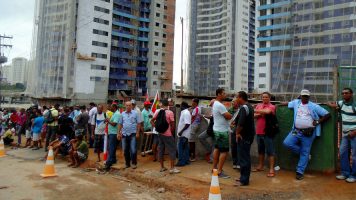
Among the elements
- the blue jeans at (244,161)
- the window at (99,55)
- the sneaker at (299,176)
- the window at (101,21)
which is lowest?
the sneaker at (299,176)

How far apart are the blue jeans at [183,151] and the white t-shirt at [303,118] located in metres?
3.07

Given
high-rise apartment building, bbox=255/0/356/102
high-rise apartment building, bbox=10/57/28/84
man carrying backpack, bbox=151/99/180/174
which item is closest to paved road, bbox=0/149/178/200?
man carrying backpack, bbox=151/99/180/174

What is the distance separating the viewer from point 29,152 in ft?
43.3

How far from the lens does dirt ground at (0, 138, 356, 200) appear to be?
5.89 m

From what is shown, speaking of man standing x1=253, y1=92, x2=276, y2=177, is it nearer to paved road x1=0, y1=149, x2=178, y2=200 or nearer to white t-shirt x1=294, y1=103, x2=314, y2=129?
white t-shirt x1=294, y1=103, x2=314, y2=129

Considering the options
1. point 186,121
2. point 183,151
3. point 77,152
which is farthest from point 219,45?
point 183,151

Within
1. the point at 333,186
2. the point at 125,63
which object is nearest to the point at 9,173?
the point at 333,186

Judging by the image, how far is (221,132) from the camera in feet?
22.4

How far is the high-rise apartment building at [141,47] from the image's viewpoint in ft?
221

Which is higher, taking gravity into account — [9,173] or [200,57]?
[200,57]

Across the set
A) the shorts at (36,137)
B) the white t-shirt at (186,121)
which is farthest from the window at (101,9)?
the white t-shirt at (186,121)

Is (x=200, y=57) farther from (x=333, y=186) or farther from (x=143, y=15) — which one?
(x=333, y=186)

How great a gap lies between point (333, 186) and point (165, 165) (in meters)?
4.38

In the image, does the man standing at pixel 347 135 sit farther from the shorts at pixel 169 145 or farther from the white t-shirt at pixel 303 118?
the shorts at pixel 169 145
